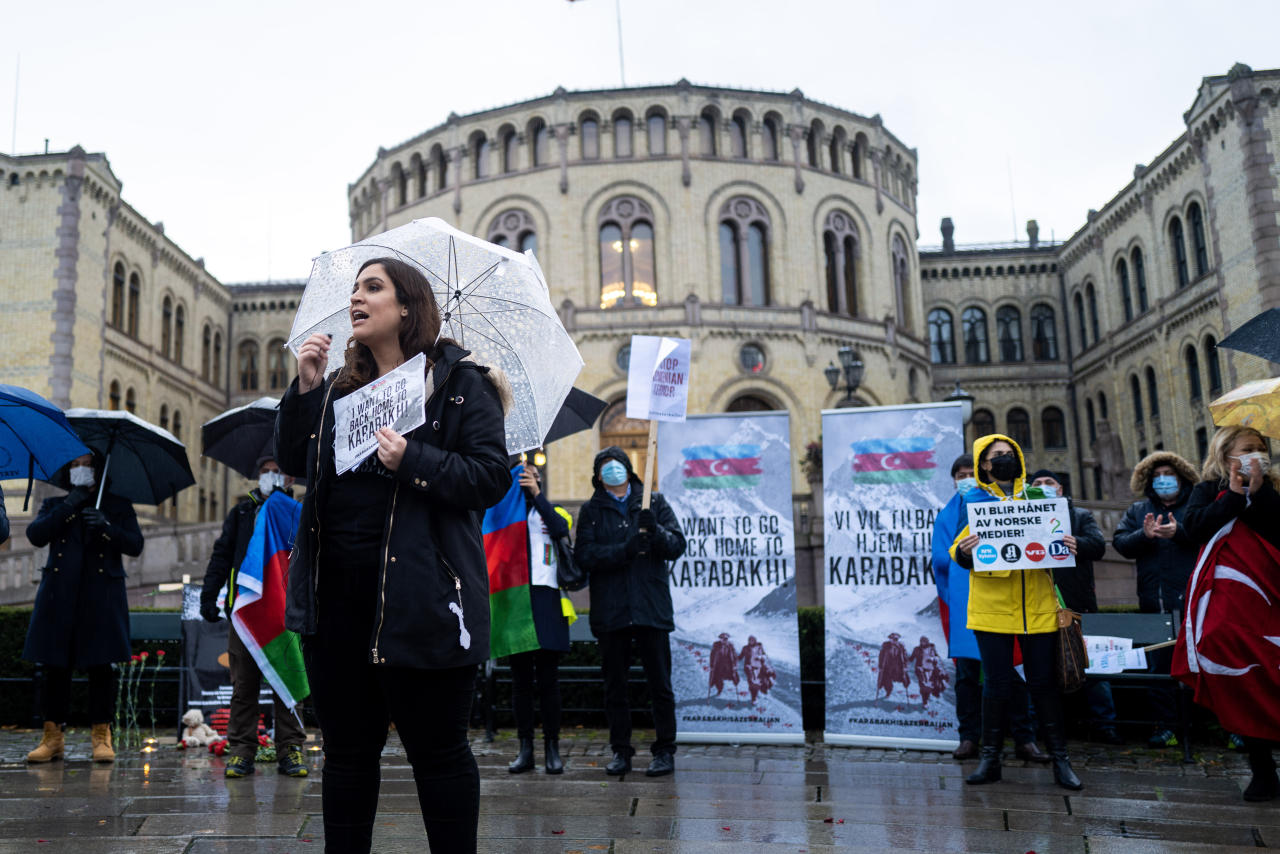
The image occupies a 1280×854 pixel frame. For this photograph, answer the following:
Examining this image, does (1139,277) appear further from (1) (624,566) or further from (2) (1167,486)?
(1) (624,566)

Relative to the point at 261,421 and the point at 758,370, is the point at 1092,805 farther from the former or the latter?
the point at 758,370

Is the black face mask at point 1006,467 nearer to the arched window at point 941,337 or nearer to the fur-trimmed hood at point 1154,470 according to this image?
the fur-trimmed hood at point 1154,470

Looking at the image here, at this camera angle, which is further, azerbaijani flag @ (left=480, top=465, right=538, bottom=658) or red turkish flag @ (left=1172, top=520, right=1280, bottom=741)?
azerbaijani flag @ (left=480, top=465, right=538, bottom=658)

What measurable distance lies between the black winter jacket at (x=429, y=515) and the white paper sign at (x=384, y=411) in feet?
0.31

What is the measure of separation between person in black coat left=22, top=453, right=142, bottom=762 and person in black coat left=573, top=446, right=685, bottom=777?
313 centimetres

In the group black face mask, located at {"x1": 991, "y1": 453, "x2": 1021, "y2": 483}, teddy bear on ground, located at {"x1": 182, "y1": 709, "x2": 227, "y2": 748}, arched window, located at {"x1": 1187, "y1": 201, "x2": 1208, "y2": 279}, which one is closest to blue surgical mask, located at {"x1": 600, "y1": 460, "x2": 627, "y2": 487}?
black face mask, located at {"x1": 991, "y1": 453, "x2": 1021, "y2": 483}

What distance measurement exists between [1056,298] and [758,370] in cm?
1652

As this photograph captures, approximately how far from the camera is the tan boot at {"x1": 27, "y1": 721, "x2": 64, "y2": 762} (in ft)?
22.6

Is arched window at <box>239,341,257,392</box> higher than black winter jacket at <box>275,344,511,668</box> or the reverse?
higher

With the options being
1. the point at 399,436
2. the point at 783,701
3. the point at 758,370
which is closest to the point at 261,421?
the point at 783,701

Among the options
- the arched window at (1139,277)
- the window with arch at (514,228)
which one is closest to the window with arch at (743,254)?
the window with arch at (514,228)

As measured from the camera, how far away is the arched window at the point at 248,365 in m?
40.8

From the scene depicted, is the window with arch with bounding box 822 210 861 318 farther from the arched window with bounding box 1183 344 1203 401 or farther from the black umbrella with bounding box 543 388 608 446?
the black umbrella with bounding box 543 388 608 446

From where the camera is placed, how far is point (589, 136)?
3259 centimetres
